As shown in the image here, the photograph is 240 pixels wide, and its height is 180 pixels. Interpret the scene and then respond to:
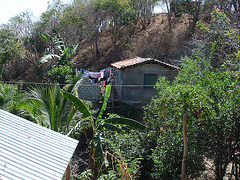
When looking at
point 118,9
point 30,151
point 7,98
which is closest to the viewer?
point 30,151

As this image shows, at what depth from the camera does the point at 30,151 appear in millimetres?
3939

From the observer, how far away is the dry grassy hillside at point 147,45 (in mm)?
26328

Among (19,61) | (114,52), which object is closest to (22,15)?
(19,61)

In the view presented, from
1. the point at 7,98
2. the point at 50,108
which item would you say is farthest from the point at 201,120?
the point at 7,98

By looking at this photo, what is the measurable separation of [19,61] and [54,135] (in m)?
28.9

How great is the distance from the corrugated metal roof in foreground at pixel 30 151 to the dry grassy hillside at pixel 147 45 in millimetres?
20839

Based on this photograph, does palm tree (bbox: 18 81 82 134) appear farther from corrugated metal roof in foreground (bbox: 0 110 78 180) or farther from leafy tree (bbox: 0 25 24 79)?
leafy tree (bbox: 0 25 24 79)

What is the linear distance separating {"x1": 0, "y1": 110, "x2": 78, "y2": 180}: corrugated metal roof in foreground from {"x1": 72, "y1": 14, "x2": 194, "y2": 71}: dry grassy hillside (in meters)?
20.8

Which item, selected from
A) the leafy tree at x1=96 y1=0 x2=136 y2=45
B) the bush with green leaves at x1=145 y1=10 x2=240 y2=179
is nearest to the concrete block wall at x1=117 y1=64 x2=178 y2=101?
the bush with green leaves at x1=145 y1=10 x2=240 y2=179

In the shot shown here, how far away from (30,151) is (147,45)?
24798 mm

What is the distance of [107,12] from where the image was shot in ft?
85.5

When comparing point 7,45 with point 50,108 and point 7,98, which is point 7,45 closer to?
point 7,98

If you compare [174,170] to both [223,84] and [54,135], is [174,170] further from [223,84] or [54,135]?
[54,135]

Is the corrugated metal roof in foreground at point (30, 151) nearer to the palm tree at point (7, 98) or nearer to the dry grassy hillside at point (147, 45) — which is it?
the palm tree at point (7, 98)
